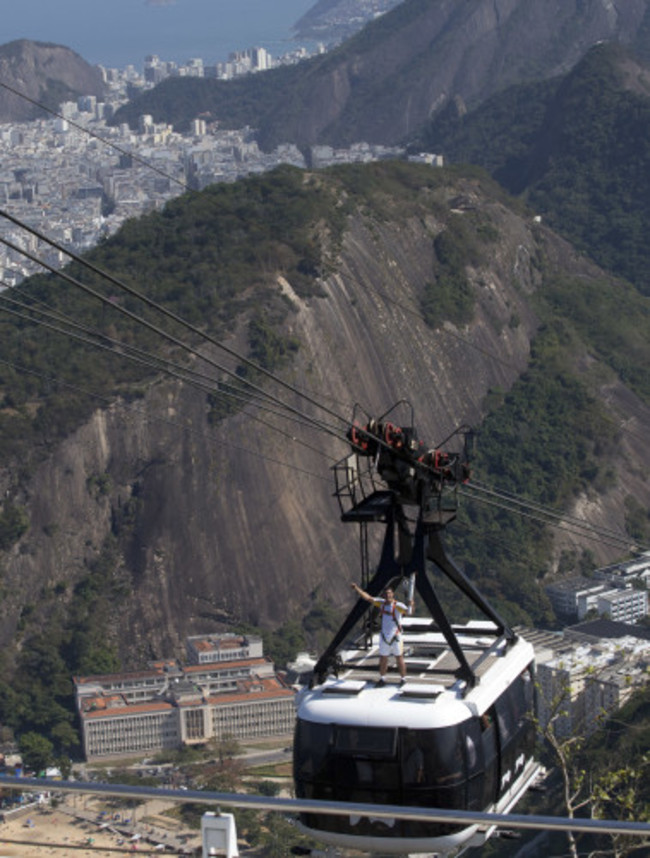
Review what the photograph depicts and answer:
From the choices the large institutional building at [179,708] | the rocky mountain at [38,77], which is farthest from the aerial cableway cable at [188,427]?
the rocky mountain at [38,77]

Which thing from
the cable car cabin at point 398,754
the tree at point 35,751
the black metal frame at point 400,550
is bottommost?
the tree at point 35,751

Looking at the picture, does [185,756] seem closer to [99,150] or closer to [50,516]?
[50,516]

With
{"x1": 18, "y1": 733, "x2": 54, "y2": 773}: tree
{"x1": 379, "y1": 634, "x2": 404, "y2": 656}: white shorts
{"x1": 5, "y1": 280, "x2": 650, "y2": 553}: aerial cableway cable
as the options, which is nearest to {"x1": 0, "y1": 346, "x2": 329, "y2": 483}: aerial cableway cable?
{"x1": 5, "y1": 280, "x2": 650, "y2": 553}: aerial cableway cable

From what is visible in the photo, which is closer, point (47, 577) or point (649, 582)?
point (47, 577)

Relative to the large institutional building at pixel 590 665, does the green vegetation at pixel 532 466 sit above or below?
above

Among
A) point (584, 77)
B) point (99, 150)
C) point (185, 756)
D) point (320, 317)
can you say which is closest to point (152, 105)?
point (99, 150)

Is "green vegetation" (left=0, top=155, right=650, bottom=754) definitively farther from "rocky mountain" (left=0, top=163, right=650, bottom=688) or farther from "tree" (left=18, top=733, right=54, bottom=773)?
"tree" (left=18, top=733, right=54, bottom=773)

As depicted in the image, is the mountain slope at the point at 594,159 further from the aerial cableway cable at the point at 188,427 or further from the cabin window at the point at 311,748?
the cabin window at the point at 311,748

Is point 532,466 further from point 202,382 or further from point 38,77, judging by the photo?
point 38,77
